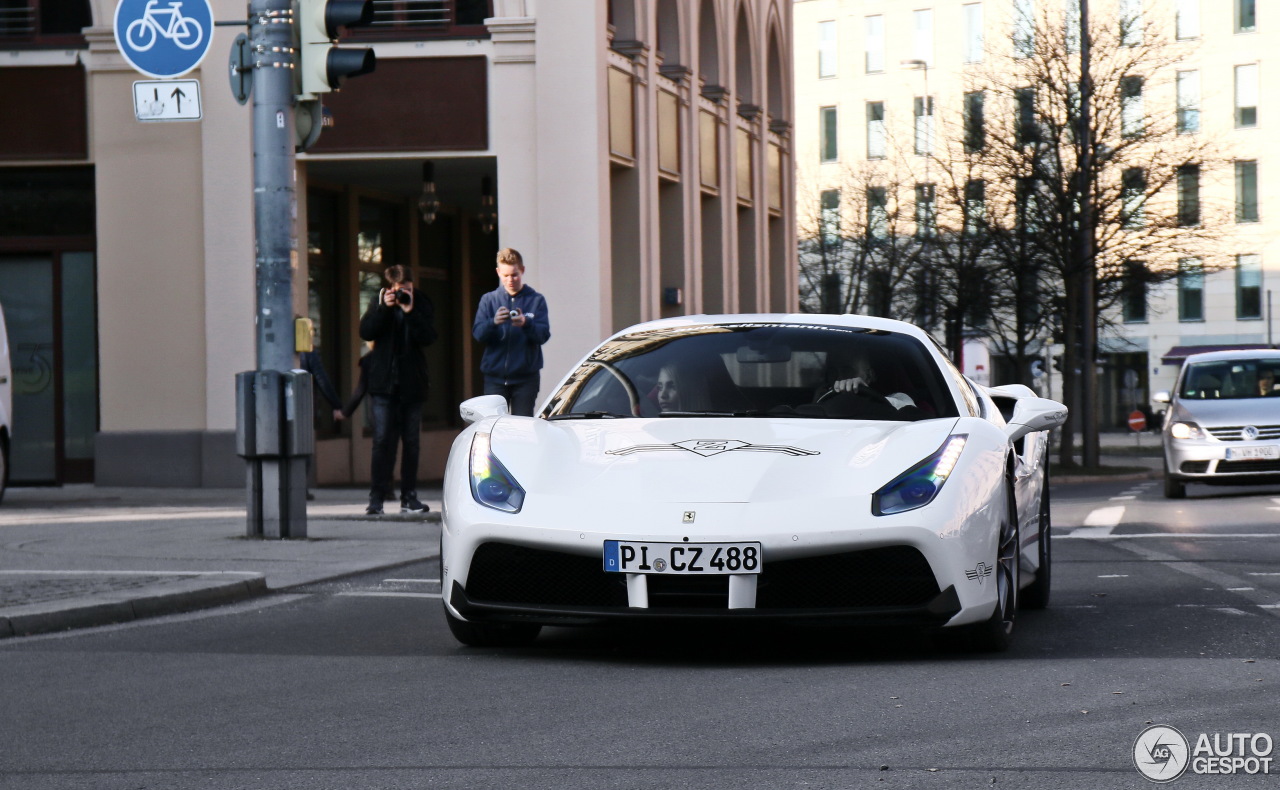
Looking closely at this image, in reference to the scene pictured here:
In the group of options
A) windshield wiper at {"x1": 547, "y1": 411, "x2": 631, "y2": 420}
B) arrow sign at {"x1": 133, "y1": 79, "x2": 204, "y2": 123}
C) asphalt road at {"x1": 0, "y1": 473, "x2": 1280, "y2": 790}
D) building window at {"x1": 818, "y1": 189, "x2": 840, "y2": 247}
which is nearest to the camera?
asphalt road at {"x1": 0, "y1": 473, "x2": 1280, "y2": 790}

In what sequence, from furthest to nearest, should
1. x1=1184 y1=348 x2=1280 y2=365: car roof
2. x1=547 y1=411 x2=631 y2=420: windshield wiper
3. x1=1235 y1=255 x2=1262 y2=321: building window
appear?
x1=1235 y1=255 x2=1262 y2=321: building window
x1=1184 y1=348 x2=1280 y2=365: car roof
x1=547 y1=411 x2=631 y2=420: windshield wiper

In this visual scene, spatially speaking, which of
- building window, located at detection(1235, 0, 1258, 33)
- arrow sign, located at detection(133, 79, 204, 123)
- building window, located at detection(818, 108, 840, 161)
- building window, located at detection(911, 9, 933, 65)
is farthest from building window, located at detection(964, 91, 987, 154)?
building window, located at detection(818, 108, 840, 161)

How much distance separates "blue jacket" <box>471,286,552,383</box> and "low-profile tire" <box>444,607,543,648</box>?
22.5 ft

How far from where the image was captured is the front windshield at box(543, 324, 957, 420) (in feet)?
24.3

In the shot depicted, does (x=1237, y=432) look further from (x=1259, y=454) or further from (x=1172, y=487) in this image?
(x=1172, y=487)

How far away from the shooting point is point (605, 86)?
67.8ft

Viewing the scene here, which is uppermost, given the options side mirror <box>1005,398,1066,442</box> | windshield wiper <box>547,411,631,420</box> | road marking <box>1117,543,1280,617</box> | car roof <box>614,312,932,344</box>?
car roof <box>614,312,932,344</box>

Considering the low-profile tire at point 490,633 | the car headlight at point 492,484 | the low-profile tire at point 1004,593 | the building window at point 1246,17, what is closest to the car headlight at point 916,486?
the low-profile tire at point 1004,593

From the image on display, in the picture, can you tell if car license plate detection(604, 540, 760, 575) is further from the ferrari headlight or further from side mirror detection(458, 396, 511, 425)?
the ferrari headlight

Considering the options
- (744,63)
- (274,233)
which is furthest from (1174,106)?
(274,233)

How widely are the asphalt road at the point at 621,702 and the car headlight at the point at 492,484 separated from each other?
22.4 inches

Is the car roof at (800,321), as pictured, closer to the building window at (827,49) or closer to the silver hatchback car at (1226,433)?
the silver hatchback car at (1226,433)

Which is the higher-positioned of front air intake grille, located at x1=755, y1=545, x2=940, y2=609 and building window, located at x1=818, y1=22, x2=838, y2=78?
building window, located at x1=818, y1=22, x2=838, y2=78

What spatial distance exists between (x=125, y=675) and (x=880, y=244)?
156 feet
